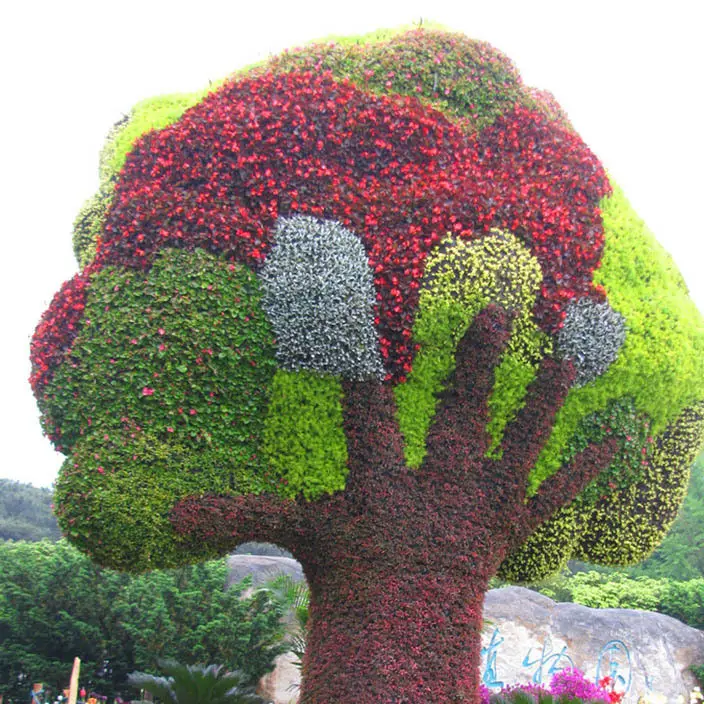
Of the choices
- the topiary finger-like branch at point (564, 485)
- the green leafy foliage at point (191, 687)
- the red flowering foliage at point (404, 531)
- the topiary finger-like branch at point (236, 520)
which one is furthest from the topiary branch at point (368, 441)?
the green leafy foliage at point (191, 687)

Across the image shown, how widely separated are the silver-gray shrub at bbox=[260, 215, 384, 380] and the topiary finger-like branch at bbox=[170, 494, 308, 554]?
112 cm

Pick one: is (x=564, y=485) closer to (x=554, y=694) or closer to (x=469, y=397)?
(x=469, y=397)

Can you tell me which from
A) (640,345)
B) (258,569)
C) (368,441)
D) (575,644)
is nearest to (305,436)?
(368,441)

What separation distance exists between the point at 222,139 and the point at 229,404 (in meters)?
2.15

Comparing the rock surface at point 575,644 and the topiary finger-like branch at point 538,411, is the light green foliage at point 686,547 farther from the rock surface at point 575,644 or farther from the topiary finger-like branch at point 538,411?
the topiary finger-like branch at point 538,411

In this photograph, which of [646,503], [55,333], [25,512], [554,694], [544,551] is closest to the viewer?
[55,333]

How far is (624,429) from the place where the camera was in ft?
22.0

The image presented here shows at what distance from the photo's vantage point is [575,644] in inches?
536

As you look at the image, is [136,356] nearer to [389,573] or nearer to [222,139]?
[222,139]

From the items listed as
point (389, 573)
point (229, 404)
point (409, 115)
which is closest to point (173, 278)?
point (229, 404)

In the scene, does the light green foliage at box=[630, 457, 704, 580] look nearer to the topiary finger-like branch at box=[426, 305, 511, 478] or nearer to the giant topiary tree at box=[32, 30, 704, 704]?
the giant topiary tree at box=[32, 30, 704, 704]

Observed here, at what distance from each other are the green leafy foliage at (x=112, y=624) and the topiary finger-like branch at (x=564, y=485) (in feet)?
18.6

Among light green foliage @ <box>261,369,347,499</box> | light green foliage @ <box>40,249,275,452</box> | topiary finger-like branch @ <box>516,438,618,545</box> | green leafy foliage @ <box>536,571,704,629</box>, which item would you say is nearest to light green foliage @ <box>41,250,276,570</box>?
light green foliage @ <box>40,249,275,452</box>

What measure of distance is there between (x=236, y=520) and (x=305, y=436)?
2.78 feet
